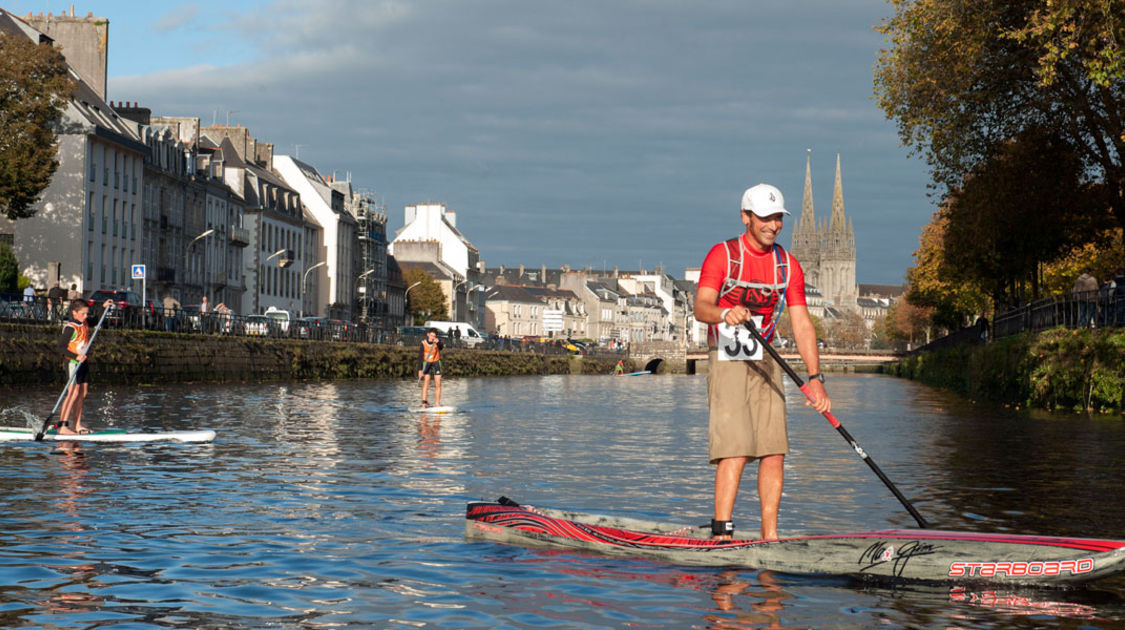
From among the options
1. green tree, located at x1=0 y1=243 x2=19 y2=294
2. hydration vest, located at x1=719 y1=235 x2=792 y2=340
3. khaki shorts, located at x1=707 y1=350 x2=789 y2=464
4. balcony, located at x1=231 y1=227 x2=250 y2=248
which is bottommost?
khaki shorts, located at x1=707 y1=350 x2=789 y2=464

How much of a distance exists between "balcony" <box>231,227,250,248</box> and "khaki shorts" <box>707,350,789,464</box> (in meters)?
88.0

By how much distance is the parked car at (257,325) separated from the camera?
206 ft

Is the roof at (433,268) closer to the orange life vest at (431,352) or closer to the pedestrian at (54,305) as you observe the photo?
the pedestrian at (54,305)

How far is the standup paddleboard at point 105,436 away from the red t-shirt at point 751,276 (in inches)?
519

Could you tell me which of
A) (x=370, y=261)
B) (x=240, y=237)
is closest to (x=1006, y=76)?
(x=240, y=237)

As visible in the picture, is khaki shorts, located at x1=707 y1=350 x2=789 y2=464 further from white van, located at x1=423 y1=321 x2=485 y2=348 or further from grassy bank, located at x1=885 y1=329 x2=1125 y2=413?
white van, located at x1=423 y1=321 x2=485 y2=348

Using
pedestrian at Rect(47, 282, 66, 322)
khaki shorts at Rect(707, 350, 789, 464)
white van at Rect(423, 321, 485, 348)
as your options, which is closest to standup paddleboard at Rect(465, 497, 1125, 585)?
khaki shorts at Rect(707, 350, 789, 464)

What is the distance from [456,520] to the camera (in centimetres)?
1272

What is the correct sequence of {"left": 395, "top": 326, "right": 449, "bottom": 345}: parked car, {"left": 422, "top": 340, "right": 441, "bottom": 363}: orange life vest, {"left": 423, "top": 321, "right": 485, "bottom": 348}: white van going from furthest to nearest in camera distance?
{"left": 423, "top": 321, "right": 485, "bottom": 348}: white van
{"left": 395, "top": 326, "right": 449, "bottom": 345}: parked car
{"left": 422, "top": 340, "right": 441, "bottom": 363}: orange life vest

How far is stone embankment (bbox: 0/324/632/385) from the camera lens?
39.9 meters

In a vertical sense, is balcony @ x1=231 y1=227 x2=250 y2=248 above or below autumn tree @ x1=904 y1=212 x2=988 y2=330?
above

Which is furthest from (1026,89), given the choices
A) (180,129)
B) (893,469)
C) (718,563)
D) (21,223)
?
(180,129)

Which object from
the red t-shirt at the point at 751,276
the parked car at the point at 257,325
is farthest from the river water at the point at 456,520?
the parked car at the point at 257,325

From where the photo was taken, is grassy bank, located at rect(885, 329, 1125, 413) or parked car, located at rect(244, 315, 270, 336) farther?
parked car, located at rect(244, 315, 270, 336)
